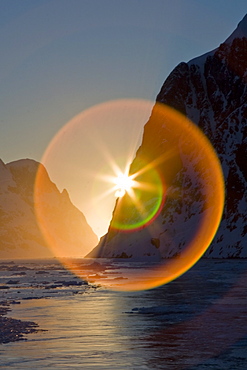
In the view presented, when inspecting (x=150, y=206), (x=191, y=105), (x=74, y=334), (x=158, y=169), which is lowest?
(x=74, y=334)

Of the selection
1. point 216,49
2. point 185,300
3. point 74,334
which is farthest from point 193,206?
point 74,334

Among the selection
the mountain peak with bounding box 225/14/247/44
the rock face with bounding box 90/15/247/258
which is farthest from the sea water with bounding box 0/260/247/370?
the mountain peak with bounding box 225/14/247/44

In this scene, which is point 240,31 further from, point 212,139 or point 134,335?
point 134,335

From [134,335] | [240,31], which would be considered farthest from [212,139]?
[134,335]

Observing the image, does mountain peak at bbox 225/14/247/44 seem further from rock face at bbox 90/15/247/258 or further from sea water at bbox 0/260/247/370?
sea water at bbox 0/260/247/370

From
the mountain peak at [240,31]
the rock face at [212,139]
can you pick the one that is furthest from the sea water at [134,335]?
the mountain peak at [240,31]

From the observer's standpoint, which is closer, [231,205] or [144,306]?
[144,306]

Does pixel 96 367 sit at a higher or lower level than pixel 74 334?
lower

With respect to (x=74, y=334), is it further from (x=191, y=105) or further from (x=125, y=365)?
(x=191, y=105)
